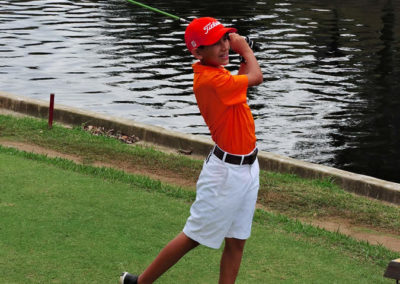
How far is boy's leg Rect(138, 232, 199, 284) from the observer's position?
18.6 feet

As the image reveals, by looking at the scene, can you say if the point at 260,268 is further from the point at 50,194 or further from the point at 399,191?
the point at 399,191

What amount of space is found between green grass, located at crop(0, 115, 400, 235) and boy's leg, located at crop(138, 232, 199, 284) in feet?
9.35

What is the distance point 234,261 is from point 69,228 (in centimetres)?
203

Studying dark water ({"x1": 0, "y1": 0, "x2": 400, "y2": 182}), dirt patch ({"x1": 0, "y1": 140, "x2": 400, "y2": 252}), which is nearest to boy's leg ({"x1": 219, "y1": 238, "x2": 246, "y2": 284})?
dirt patch ({"x1": 0, "y1": 140, "x2": 400, "y2": 252})

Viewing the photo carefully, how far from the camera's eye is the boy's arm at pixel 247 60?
555 centimetres

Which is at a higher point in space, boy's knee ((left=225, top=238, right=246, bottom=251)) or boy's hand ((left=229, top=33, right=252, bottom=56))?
boy's hand ((left=229, top=33, right=252, bottom=56))

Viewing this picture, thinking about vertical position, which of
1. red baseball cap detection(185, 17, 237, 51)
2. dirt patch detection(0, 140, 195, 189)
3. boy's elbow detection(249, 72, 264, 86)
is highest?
red baseball cap detection(185, 17, 237, 51)

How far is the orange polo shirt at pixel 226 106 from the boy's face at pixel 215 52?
4 cm

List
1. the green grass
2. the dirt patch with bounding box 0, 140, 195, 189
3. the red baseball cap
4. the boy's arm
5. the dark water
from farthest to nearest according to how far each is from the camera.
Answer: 1. the dark water
2. the dirt patch with bounding box 0, 140, 195, 189
3. the green grass
4. the boy's arm
5. the red baseball cap

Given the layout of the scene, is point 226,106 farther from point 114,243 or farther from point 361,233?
point 361,233

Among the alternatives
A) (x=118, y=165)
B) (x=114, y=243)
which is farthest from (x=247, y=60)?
(x=118, y=165)

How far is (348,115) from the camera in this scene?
14.6 meters

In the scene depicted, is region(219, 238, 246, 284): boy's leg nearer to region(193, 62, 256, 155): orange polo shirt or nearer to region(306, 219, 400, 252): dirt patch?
region(193, 62, 256, 155): orange polo shirt

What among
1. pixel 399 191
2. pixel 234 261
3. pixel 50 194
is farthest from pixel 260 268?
pixel 399 191
